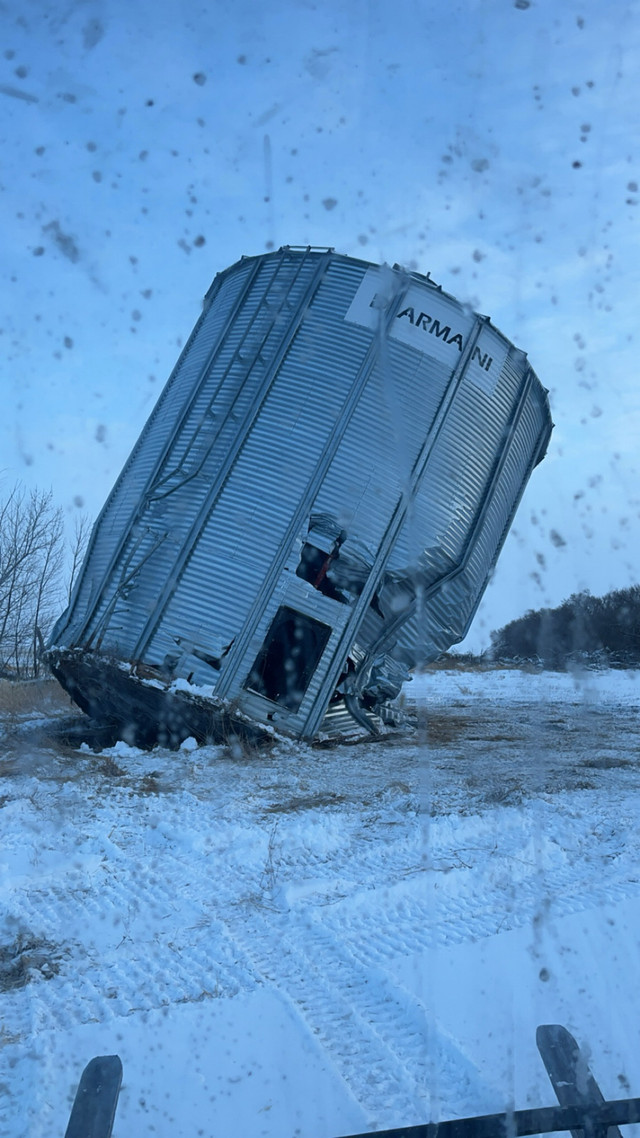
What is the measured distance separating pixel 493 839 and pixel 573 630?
23.2 m

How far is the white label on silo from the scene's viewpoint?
10.5 metres

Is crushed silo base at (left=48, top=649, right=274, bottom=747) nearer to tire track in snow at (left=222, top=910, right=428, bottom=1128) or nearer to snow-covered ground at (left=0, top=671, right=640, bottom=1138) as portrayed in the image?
snow-covered ground at (left=0, top=671, right=640, bottom=1138)

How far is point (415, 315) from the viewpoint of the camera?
10.5 metres

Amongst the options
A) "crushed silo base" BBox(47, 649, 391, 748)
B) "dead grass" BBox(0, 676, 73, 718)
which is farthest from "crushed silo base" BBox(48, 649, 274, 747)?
"dead grass" BBox(0, 676, 73, 718)

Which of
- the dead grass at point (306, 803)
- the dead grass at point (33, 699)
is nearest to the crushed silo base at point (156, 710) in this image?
the dead grass at point (33, 699)

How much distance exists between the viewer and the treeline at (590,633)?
26953 mm

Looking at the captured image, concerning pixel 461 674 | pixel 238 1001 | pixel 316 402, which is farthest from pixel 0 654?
pixel 238 1001

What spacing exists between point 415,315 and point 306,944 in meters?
8.51

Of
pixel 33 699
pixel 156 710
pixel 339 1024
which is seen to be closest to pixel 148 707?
pixel 156 710

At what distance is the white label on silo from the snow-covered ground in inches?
231

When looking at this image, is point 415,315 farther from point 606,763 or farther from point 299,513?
point 606,763

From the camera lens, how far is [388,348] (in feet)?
34.2

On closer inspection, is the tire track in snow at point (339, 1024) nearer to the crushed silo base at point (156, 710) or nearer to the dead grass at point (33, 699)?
the crushed silo base at point (156, 710)

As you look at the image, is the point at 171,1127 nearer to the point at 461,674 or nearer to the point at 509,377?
the point at 509,377
